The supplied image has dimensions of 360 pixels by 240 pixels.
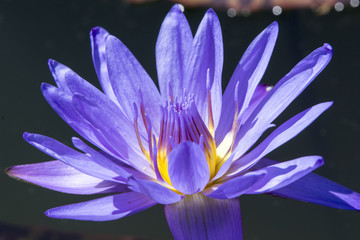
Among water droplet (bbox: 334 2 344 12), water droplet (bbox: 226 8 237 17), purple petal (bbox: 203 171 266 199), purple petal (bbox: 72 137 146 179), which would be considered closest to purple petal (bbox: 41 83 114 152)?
purple petal (bbox: 72 137 146 179)

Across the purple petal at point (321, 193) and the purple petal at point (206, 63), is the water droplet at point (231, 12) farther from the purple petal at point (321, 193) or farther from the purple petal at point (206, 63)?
the purple petal at point (321, 193)

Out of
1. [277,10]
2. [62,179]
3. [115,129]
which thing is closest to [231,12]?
[277,10]

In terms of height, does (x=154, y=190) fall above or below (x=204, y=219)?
above

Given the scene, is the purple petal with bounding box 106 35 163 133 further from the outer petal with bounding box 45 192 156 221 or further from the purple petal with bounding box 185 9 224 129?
the outer petal with bounding box 45 192 156 221

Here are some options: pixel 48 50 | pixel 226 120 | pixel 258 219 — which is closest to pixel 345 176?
pixel 258 219

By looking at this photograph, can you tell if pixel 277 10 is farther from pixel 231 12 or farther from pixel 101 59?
pixel 101 59

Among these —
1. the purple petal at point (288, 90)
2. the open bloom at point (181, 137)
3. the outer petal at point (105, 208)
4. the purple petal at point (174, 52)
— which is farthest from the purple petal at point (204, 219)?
the purple petal at point (174, 52)

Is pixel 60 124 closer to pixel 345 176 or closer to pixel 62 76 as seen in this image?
pixel 62 76
